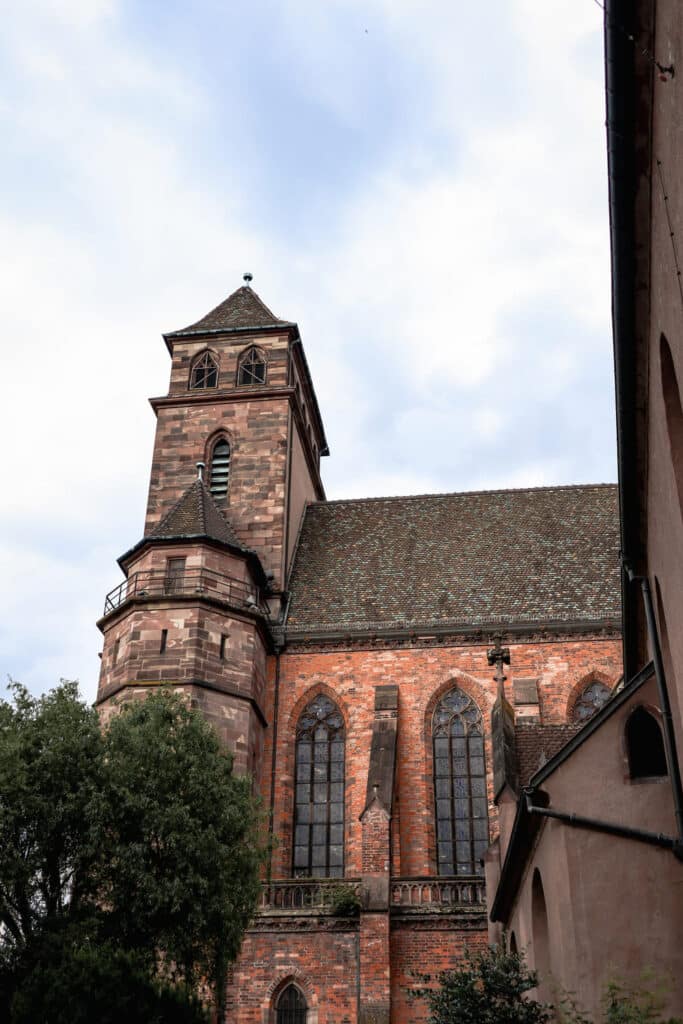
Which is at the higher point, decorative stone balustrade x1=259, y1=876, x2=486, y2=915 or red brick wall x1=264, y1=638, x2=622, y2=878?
red brick wall x1=264, y1=638, x2=622, y2=878

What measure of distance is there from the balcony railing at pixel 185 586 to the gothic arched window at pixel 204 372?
9683 mm

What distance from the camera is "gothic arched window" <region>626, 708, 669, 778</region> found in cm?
1323

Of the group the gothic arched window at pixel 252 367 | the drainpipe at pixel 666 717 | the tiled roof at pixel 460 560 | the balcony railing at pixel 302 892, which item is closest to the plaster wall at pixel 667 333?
the drainpipe at pixel 666 717

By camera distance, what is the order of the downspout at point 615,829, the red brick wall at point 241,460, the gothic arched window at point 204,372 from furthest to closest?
the gothic arched window at point 204,372 < the red brick wall at point 241,460 < the downspout at point 615,829

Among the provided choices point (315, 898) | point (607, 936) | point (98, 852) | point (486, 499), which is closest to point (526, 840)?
point (607, 936)

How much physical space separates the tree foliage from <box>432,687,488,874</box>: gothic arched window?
8310 millimetres

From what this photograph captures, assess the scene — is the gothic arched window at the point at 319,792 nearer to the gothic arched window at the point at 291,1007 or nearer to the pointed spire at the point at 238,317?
the gothic arched window at the point at 291,1007

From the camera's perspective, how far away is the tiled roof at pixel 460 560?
99.0 ft

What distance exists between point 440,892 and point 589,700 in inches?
274

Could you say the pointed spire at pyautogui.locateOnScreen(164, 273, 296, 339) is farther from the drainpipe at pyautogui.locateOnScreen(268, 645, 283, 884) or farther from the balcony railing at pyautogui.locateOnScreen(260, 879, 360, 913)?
the balcony railing at pyautogui.locateOnScreen(260, 879, 360, 913)

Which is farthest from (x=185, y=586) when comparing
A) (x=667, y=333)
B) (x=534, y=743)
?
(x=667, y=333)

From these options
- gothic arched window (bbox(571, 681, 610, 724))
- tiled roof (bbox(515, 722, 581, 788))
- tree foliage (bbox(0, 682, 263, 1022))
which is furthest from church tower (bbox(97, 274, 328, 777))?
tiled roof (bbox(515, 722, 581, 788))

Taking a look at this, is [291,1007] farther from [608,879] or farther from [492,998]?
[608,879]

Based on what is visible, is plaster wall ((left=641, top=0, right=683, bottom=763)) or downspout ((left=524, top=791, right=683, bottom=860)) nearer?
plaster wall ((left=641, top=0, right=683, bottom=763))
